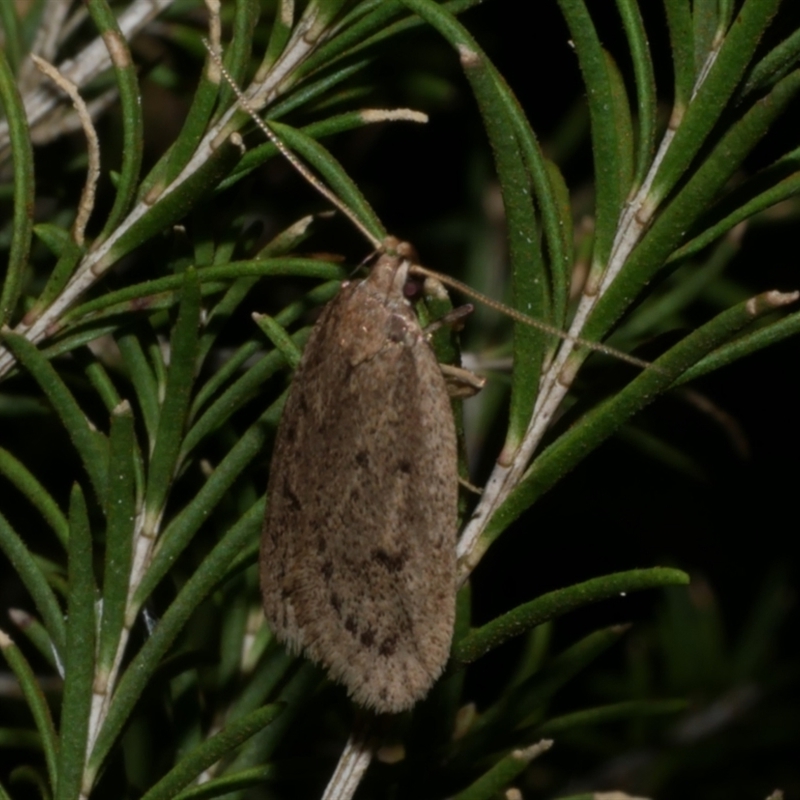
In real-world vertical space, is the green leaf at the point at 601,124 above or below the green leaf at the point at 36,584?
above

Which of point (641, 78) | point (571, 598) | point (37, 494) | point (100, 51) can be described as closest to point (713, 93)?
point (641, 78)

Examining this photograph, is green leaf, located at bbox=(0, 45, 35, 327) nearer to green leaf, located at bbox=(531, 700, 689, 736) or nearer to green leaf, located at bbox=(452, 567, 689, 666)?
green leaf, located at bbox=(452, 567, 689, 666)

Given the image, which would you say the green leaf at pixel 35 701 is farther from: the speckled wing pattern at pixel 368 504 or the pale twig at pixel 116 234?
the pale twig at pixel 116 234

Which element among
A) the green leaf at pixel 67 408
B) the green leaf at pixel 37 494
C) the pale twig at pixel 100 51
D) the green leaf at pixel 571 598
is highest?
the pale twig at pixel 100 51

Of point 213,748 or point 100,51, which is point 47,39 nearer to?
point 100,51

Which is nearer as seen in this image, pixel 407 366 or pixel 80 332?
pixel 80 332

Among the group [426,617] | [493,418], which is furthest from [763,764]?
[426,617]

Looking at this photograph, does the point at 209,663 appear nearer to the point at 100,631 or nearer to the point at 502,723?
the point at 100,631

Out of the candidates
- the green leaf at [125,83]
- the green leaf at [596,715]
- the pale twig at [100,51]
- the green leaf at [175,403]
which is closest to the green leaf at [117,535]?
the green leaf at [175,403]
